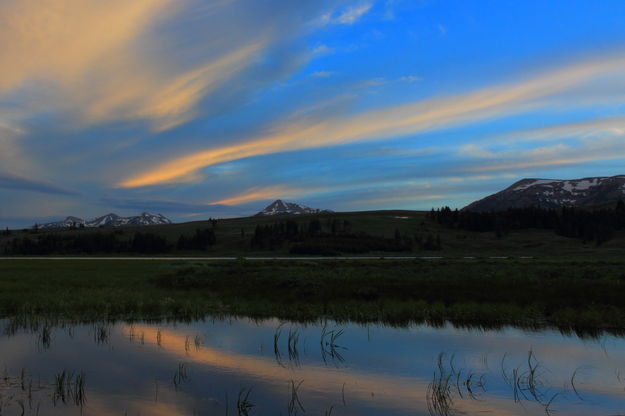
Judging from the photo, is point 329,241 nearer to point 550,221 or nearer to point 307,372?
point 550,221

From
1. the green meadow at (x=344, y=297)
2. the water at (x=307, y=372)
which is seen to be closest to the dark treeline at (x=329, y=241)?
the green meadow at (x=344, y=297)

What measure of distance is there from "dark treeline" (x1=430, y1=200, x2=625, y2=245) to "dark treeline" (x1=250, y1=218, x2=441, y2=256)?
2696 centimetres

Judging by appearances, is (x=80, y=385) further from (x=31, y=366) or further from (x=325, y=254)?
(x=325, y=254)

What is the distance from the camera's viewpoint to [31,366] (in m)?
15.8

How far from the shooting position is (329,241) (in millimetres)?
148000

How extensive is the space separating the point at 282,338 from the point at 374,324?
605cm

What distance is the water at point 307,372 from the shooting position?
12.2 metres

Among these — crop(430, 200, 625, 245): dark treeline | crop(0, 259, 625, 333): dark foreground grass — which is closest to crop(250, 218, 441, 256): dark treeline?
crop(430, 200, 625, 245): dark treeline

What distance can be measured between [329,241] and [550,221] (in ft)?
284

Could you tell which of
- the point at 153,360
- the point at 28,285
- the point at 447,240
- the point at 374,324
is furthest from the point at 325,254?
the point at 153,360

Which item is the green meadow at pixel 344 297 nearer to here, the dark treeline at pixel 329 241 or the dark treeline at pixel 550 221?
the dark treeline at pixel 329 241

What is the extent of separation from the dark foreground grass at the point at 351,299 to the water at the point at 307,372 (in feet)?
11.4

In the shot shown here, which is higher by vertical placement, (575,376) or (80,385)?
(80,385)

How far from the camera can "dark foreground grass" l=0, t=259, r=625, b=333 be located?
2591 centimetres
